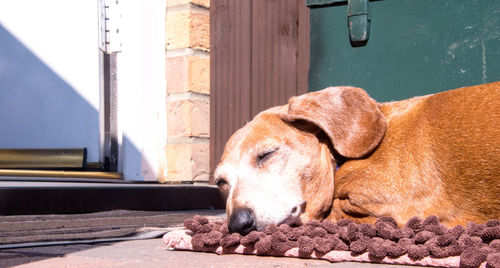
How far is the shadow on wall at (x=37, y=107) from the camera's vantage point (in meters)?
4.73

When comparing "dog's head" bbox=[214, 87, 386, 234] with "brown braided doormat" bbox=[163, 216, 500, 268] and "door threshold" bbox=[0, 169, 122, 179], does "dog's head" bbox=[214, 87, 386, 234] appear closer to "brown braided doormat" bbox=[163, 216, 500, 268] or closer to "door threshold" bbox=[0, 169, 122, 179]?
"brown braided doormat" bbox=[163, 216, 500, 268]

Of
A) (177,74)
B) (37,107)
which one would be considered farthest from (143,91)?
(37,107)

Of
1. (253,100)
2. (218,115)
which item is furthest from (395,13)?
(218,115)

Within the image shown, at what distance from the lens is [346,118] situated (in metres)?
2.27

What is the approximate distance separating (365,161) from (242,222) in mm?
573

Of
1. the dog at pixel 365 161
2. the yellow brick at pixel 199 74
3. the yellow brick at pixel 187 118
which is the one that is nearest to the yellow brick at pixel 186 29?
the yellow brick at pixel 199 74

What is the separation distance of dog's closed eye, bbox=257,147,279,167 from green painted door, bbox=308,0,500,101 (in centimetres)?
169

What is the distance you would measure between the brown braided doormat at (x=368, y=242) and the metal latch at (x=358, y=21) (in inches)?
77.8

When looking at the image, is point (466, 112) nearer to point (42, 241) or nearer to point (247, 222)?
point (247, 222)

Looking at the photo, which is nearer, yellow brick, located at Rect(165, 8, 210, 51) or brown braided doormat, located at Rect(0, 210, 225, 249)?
brown braided doormat, located at Rect(0, 210, 225, 249)

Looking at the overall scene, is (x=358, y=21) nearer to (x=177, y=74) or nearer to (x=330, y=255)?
(x=177, y=74)

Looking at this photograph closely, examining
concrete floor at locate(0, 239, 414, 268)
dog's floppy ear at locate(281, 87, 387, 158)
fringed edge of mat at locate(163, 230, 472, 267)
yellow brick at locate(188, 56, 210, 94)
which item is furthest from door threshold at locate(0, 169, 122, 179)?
dog's floppy ear at locate(281, 87, 387, 158)

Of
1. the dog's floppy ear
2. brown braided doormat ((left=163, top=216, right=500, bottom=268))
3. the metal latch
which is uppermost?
the metal latch

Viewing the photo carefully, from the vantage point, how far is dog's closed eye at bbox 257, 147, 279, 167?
89.0 inches
